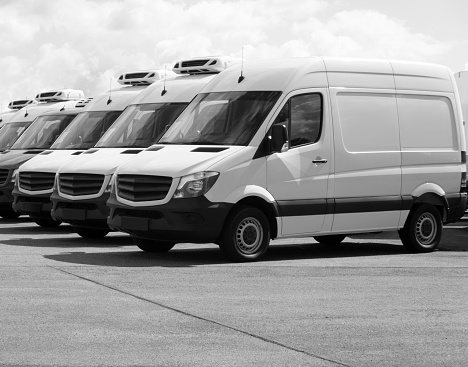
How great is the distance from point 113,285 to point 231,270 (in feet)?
6.69

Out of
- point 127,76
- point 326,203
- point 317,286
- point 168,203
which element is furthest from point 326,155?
point 127,76

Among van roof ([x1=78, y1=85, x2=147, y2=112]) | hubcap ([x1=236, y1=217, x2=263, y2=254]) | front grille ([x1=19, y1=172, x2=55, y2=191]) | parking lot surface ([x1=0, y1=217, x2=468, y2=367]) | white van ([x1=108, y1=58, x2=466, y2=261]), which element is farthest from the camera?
van roof ([x1=78, y1=85, x2=147, y2=112])

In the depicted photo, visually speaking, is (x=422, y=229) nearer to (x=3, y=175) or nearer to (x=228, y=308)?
(x=228, y=308)

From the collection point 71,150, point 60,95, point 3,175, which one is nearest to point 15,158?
point 3,175

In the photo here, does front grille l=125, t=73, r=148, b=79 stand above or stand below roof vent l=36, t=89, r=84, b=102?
below

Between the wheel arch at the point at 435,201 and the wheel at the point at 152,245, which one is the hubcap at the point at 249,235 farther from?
the wheel arch at the point at 435,201

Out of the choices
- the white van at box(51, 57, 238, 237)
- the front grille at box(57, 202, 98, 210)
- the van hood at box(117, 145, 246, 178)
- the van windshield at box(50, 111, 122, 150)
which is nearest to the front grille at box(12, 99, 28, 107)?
the van windshield at box(50, 111, 122, 150)

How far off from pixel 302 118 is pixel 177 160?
1772 mm

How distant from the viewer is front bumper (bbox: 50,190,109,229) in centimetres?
1644

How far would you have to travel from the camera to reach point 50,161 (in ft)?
62.3

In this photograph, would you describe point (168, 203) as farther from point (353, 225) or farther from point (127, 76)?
point (127, 76)

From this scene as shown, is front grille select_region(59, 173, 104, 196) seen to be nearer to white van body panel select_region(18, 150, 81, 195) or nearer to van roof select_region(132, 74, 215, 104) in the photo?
white van body panel select_region(18, 150, 81, 195)

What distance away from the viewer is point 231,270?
43.1 ft

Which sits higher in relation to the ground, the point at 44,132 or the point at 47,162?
the point at 44,132
